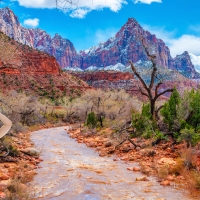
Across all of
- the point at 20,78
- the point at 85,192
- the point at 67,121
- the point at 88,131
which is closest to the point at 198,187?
the point at 85,192

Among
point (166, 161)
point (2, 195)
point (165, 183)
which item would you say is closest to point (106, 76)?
point (166, 161)

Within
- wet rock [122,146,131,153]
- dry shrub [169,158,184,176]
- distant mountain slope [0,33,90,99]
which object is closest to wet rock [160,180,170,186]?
dry shrub [169,158,184,176]

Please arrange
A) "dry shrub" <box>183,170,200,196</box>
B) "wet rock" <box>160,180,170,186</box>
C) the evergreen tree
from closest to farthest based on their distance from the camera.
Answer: "dry shrub" <box>183,170,200,196</box>, "wet rock" <box>160,180,170,186</box>, the evergreen tree

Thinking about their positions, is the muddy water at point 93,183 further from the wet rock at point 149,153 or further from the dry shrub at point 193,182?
the wet rock at point 149,153

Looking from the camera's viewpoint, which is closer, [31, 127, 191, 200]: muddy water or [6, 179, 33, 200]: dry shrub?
[6, 179, 33, 200]: dry shrub

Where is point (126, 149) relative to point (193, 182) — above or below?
below

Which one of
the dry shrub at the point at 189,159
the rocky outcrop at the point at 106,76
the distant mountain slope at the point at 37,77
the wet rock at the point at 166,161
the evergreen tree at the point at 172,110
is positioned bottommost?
the wet rock at the point at 166,161

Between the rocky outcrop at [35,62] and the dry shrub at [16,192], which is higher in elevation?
the rocky outcrop at [35,62]

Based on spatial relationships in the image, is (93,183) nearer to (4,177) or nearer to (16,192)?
(16,192)

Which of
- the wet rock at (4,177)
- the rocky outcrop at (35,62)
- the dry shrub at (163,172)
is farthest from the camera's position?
the rocky outcrop at (35,62)

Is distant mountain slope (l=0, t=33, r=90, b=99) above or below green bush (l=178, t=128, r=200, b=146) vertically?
above

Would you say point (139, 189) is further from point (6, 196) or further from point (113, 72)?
point (113, 72)

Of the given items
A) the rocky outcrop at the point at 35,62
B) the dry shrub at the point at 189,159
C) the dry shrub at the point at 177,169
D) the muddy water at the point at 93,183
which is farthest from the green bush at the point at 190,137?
the rocky outcrop at the point at 35,62

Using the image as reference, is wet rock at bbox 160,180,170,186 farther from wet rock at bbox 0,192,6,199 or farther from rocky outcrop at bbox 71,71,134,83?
rocky outcrop at bbox 71,71,134,83
